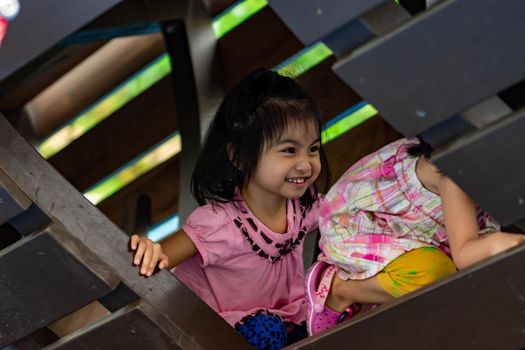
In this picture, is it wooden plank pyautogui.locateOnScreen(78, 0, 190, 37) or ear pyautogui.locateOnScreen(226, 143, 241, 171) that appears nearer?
ear pyautogui.locateOnScreen(226, 143, 241, 171)

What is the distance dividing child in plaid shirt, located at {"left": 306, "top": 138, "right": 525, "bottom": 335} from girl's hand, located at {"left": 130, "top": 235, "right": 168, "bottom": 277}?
397 millimetres

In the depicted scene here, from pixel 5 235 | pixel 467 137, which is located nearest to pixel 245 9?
pixel 5 235

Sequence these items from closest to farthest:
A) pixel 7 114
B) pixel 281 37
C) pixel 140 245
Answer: pixel 140 245
pixel 281 37
pixel 7 114

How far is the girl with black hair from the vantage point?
6.82ft

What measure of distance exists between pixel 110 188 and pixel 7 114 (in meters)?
0.36

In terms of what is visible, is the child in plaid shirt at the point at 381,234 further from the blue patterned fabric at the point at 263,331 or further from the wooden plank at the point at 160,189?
the wooden plank at the point at 160,189

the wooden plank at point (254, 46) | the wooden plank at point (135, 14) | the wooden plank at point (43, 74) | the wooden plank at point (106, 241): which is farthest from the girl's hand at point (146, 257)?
the wooden plank at point (254, 46)

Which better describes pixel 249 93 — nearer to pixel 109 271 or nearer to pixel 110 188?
pixel 109 271

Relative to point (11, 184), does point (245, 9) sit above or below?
above

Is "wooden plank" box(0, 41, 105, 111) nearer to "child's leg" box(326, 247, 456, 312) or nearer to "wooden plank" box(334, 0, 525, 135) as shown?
"child's leg" box(326, 247, 456, 312)

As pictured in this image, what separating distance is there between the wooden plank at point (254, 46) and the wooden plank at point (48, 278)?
1456 millimetres

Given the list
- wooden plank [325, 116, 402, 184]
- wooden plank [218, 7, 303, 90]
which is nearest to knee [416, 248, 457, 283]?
wooden plank [325, 116, 402, 184]

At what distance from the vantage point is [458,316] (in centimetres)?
152

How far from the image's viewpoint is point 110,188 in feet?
11.0
